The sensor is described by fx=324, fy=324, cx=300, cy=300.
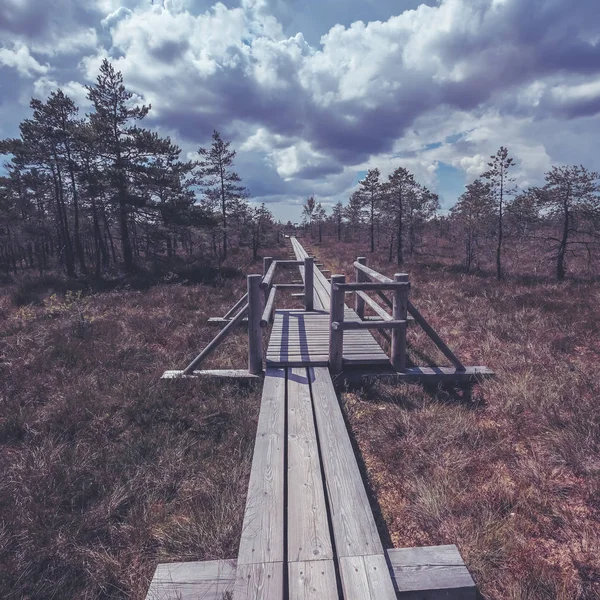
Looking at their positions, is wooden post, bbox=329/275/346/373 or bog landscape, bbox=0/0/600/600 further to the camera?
wooden post, bbox=329/275/346/373

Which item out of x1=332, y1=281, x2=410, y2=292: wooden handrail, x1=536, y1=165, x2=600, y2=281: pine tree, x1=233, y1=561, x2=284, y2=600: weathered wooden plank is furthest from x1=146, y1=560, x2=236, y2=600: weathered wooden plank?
x1=536, y1=165, x2=600, y2=281: pine tree

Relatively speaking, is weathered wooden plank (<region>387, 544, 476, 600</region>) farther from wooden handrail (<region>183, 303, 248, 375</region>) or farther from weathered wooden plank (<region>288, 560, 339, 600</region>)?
wooden handrail (<region>183, 303, 248, 375</region>)

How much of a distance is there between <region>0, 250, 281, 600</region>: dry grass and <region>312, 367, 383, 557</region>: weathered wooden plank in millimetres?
832

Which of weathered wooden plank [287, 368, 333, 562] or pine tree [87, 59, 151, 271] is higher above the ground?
pine tree [87, 59, 151, 271]

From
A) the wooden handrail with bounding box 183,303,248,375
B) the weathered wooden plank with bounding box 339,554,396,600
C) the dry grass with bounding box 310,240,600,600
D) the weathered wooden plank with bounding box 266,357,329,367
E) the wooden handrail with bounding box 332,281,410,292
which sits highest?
the wooden handrail with bounding box 332,281,410,292

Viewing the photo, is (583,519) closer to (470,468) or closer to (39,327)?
(470,468)

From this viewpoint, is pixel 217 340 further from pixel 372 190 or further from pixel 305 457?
pixel 372 190

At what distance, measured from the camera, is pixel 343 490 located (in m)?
2.71

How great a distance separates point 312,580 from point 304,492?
72 centimetres

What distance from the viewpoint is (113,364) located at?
5945mm

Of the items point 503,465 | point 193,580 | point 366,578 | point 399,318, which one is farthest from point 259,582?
point 399,318

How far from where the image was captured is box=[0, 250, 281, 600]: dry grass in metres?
2.43

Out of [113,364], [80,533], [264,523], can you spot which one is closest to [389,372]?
[264,523]

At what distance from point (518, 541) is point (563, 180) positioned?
2176cm
